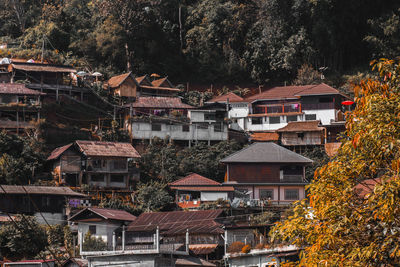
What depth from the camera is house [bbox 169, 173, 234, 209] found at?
172ft

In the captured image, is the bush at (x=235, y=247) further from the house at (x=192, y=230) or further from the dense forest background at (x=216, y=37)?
the dense forest background at (x=216, y=37)

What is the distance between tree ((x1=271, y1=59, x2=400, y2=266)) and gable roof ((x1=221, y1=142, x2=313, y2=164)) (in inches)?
1574

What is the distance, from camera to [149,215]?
152 ft

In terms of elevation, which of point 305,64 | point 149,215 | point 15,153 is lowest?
point 149,215

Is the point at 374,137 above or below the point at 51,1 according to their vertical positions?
below

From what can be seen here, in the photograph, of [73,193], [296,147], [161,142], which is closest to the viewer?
[73,193]

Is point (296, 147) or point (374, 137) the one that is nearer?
point (374, 137)

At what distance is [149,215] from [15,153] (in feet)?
43.4

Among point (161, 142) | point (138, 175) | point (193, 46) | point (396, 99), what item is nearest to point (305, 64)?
point (193, 46)

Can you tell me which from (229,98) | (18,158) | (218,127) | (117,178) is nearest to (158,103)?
(218,127)

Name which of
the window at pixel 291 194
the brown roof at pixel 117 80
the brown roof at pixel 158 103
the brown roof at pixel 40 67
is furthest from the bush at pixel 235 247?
the brown roof at pixel 117 80

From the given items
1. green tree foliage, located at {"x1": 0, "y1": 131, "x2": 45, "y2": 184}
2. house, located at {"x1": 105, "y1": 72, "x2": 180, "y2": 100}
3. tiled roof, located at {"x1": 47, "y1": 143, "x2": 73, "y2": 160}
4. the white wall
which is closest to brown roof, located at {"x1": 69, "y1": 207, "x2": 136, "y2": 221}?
green tree foliage, located at {"x1": 0, "y1": 131, "x2": 45, "y2": 184}

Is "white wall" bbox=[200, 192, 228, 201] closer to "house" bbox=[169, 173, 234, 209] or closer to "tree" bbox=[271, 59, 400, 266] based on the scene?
"house" bbox=[169, 173, 234, 209]

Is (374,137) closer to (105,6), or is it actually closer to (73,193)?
(73,193)
